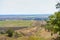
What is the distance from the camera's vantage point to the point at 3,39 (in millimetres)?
26062

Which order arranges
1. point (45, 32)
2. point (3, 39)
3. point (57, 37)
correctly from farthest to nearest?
point (45, 32), point (3, 39), point (57, 37)

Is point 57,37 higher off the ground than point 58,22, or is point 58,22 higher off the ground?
point 58,22

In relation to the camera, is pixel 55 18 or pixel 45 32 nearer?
Answer: pixel 55 18

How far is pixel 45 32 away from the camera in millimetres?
29844

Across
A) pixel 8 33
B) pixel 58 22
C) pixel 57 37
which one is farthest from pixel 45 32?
pixel 58 22

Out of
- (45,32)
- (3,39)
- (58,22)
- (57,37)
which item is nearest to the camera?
(58,22)

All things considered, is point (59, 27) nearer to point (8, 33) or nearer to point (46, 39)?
point (46, 39)

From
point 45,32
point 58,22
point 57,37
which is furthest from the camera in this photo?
point 45,32

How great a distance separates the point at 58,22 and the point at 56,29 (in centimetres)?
67
